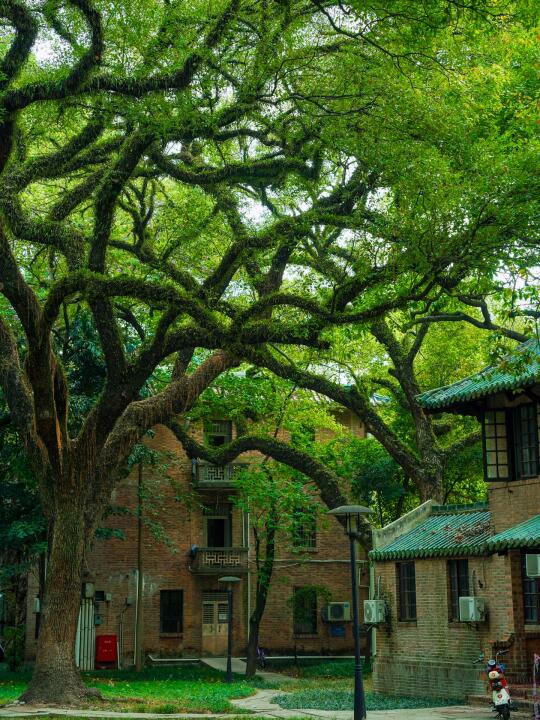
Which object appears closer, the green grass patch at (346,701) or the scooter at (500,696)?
the scooter at (500,696)

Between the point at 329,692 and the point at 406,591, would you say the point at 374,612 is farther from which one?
the point at 329,692

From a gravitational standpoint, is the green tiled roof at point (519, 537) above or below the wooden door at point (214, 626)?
above

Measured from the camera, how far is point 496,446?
21766mm

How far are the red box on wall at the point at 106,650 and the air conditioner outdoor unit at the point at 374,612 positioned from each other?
48.9ft

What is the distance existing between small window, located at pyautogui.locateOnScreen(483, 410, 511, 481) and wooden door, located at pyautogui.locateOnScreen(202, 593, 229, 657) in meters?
20.2

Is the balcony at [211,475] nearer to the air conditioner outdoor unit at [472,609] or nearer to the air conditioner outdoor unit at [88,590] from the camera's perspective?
the air conditioner outdoor unit at [88,590]

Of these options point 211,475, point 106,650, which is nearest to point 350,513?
point 106,650

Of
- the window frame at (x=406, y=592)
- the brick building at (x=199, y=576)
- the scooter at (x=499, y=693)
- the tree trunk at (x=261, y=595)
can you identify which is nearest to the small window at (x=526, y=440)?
the window frame at (x=406, y=592)

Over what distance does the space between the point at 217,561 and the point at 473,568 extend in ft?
62.0

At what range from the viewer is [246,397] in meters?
30.1

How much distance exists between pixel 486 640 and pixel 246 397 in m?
11.9

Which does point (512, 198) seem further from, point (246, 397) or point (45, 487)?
point (246, 397)

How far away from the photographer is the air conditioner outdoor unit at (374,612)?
77.5ft

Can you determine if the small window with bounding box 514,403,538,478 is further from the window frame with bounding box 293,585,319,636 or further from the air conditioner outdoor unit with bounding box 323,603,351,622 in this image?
the air conditioner outdoor unit with bounding box 323,603,351,622
